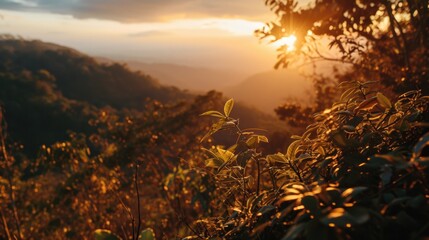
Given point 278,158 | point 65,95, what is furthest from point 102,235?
point 65,95

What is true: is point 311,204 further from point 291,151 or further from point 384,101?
point 384,101

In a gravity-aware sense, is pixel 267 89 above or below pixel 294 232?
below

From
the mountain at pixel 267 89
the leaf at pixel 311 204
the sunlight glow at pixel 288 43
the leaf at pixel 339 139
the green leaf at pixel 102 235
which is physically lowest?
the mountain at pixel 267 89

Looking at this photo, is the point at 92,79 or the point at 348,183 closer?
the point at 348,183

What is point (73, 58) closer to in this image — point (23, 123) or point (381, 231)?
point (23, 123)

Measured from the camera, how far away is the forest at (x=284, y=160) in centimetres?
113

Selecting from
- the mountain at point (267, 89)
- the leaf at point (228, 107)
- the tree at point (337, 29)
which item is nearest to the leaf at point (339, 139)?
the leaf at point (228, 107)

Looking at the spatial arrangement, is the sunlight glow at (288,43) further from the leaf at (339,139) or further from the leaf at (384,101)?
the leaf at (339,139)

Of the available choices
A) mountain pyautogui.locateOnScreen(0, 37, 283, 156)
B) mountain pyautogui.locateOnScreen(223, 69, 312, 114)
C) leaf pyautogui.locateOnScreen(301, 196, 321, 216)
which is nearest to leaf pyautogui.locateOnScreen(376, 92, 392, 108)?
leaf pyautogui.locateOnScreen(301, 196, 321, 216)

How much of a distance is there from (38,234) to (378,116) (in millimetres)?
10919

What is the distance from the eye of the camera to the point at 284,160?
5.41 feet

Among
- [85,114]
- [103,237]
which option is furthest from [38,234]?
[85,114]

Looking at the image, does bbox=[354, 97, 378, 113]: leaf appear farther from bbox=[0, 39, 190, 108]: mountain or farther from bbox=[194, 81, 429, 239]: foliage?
bbox=[0, 39, 190, 108]: mountain

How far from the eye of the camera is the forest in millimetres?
1135
